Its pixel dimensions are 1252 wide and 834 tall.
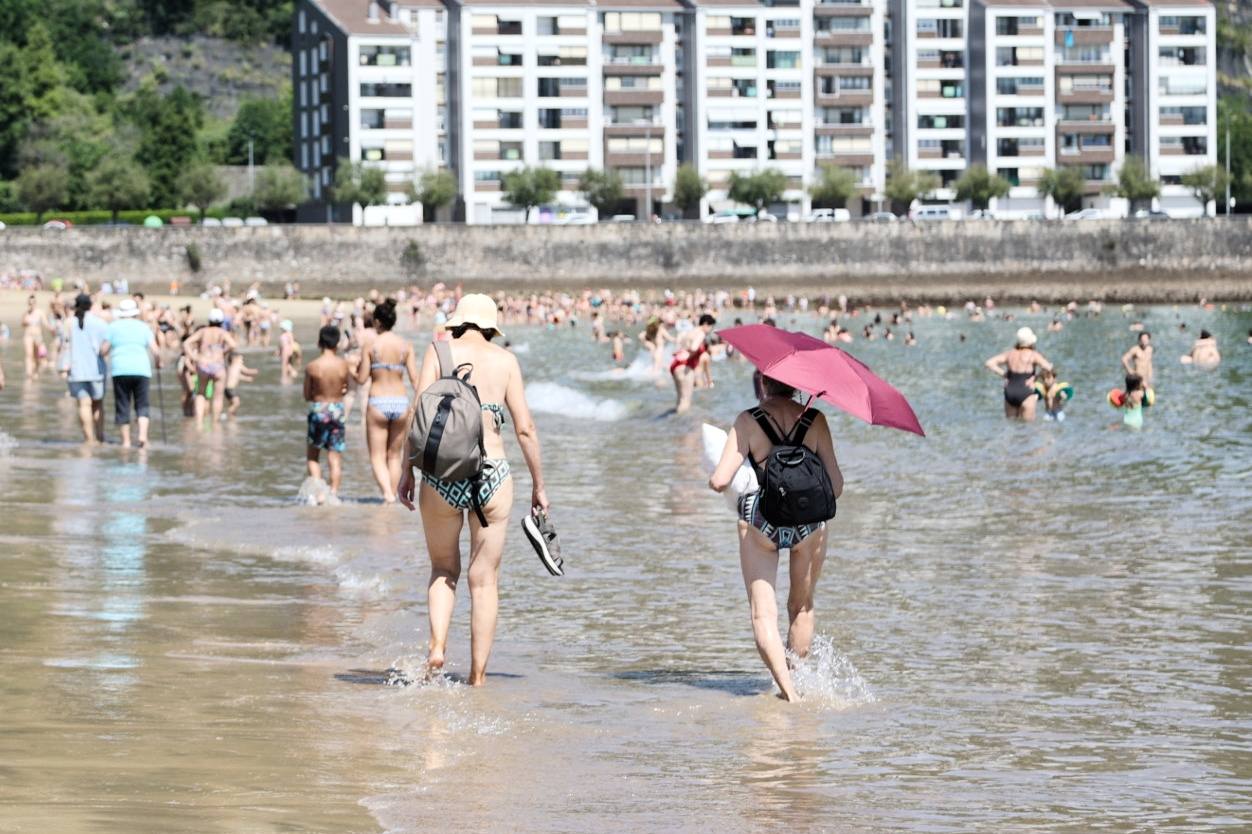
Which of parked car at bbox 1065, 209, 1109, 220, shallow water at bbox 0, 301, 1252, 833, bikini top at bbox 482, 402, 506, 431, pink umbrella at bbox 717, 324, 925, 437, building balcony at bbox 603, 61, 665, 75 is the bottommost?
shallow water at bbox 0, 301, 1252, 833

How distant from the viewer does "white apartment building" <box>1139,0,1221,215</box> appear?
108m

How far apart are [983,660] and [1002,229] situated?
85.0 m

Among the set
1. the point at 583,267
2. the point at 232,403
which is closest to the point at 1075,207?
the point at 583,267

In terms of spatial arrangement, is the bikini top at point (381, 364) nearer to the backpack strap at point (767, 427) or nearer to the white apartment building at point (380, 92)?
the backpack strap at point (767, 427)

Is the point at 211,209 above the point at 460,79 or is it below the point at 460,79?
below

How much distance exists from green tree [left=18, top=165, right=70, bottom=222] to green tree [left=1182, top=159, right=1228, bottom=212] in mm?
59232

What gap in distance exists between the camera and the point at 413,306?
67.4m

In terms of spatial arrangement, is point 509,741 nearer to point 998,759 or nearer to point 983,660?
point 998,759

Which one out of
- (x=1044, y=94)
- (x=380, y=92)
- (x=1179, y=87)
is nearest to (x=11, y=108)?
(x=380, y=92)

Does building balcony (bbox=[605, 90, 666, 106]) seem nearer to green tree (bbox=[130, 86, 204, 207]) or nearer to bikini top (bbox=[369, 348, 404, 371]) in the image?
green tree (bbox=[130, 86, 204, 207])

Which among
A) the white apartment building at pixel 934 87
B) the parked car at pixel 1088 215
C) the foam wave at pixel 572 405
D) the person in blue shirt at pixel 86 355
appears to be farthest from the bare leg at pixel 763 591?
the white apartment building at pixel 934 87

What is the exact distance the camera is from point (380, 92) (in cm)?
9994

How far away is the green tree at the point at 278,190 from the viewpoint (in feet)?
321

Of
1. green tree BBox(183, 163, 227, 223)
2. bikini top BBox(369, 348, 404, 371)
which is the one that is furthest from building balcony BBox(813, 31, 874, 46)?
bikini top BBox(369, 348, 404, 371)
